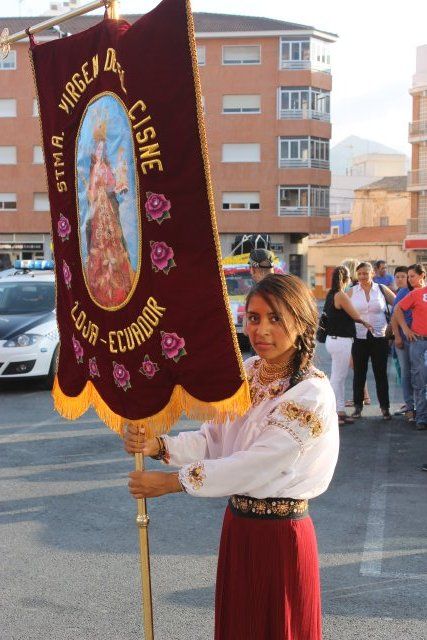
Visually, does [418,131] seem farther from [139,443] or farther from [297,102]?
[139,443]

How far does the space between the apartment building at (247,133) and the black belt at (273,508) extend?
4424cm

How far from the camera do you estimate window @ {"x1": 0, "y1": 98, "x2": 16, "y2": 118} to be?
48.0 m

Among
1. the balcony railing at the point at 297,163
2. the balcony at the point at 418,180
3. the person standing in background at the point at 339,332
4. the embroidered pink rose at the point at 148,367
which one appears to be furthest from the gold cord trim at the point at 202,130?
the balcony at the point at 418,180

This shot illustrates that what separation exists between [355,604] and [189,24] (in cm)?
321

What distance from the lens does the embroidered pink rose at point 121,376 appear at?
2924 millimetres

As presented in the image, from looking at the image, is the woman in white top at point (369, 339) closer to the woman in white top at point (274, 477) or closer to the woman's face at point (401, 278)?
the woman's face at point (401, 278)

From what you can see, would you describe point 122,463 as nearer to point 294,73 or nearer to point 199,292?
point 199,292

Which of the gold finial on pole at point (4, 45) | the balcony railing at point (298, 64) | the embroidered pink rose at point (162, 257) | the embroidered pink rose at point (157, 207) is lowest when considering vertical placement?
the embroidered pink rose at point (162, 257)

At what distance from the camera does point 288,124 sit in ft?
157

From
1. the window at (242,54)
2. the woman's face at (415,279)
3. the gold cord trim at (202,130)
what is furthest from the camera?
the window at (242,54)

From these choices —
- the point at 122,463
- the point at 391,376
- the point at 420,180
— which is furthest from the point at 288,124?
the point at 122,463

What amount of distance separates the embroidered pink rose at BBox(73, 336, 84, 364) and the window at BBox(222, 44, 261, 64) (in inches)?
1830

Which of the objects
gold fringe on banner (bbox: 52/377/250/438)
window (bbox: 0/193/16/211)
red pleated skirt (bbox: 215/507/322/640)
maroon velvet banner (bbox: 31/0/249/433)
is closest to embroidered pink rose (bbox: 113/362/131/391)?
maroon velvet banner (bbox: 31/0/249/433)

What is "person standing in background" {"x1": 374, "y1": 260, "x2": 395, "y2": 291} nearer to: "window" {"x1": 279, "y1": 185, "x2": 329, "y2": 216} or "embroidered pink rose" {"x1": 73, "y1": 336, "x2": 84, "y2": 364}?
"embroidered pink rose" {"x1": 73, "y1": 336, "x2": 84, "y2": 364}
